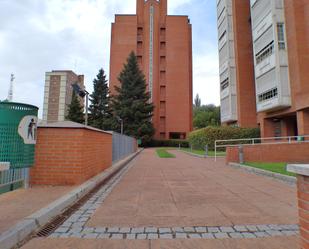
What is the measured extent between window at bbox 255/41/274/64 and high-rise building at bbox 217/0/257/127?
200 inches

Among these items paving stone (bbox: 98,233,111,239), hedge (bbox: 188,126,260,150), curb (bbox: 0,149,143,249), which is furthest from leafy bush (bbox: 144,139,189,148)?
paving stone (bbox: 98,233,111,239)

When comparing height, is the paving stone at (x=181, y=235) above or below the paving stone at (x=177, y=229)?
below

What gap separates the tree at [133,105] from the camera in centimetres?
3606

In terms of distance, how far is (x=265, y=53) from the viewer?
2306 centimetres

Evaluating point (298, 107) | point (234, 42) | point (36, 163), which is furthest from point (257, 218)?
point (234, 42)

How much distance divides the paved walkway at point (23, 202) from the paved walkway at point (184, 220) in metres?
0.68

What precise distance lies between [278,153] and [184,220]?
10783mm

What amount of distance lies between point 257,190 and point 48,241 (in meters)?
5.06

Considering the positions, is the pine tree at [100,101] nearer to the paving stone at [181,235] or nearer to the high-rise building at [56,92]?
the paving stone at [181,235]

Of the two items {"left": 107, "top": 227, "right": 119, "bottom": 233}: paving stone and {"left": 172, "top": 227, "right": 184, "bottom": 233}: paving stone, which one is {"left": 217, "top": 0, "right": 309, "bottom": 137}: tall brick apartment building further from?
{"left": 107, "top": 227, "right": 119, "bottom": 233}: paving stone

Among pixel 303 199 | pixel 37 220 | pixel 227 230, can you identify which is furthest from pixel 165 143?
pixel 303 199

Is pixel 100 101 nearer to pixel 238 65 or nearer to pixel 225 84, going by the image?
pixel 225 84

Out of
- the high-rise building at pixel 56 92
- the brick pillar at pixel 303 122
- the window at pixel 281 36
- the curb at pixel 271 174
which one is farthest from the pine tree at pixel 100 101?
the high-rise building at pixel 56 92

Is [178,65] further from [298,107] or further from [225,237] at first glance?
[225,237]
